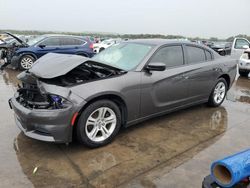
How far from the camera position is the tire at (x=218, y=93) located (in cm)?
568

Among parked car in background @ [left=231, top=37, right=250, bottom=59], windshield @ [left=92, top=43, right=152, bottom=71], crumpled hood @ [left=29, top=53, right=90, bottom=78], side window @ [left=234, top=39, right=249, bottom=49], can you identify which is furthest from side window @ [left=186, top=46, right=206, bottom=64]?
side window @ [left=234, top=39, right=249, bottom=49]

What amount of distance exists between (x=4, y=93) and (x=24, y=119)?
3.86 metres

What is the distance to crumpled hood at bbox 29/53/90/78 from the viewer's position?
3526 millimetres

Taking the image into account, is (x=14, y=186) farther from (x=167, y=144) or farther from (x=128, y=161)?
(x=167, y=144)

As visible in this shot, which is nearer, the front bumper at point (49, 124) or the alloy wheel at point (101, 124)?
the front bumper at point (49, 124)

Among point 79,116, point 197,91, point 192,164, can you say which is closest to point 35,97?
point 79,116

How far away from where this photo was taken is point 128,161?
338 centimetres

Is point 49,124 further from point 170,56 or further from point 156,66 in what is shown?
point 170,56

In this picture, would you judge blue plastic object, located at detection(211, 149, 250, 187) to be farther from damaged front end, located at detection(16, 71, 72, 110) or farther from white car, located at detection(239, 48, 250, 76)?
white car, located at detection(239, 48, 250, 76)

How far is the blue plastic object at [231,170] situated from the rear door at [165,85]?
2.25 m

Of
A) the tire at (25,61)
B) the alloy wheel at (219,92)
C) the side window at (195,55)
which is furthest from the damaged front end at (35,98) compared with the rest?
the tire at (25,61)

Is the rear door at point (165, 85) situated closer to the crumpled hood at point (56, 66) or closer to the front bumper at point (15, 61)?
the crumpled hood at point (56, 66)

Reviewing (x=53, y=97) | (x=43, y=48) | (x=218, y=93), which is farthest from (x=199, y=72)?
(x=43, y=48)

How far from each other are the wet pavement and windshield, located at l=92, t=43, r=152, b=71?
3.70 ft
